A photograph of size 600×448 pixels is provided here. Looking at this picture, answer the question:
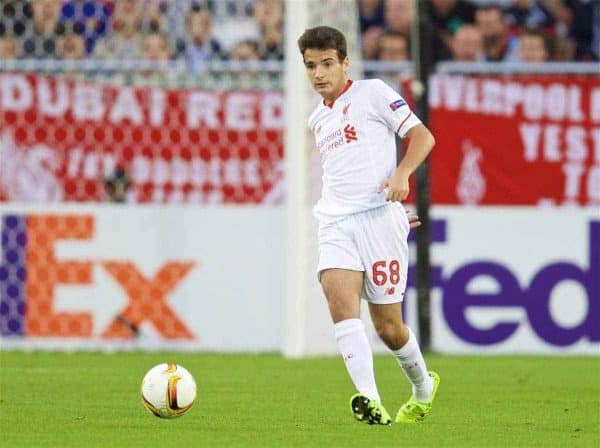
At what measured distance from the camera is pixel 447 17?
14516 millimetres

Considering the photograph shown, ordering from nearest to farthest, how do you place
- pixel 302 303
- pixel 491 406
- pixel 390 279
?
pixel 390 279 → pixel 491 406 → pixel 302 303

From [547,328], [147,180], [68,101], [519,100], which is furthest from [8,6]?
[547,328]

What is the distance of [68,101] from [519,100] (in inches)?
147

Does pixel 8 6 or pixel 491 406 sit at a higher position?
pixel 8 6

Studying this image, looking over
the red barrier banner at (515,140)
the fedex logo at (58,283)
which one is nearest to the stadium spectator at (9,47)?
the fedex logo at (58,283)

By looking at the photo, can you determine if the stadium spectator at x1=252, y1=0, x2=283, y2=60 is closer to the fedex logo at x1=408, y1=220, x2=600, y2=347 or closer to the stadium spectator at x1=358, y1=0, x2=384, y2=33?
the stadium spectator at x1=358, y1=0, x2=384, y2=33

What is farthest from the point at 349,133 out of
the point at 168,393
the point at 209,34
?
the point at 209,34

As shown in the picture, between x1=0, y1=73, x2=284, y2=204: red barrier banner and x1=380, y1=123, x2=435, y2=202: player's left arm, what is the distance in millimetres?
5568

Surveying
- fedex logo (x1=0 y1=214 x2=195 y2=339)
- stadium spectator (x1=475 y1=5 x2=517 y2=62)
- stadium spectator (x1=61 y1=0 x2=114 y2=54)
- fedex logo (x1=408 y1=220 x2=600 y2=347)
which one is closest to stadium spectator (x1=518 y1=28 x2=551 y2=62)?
stadium spectator (x1=475 y1=5 x2=517 y2=62)

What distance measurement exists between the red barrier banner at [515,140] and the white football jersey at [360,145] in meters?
5.46

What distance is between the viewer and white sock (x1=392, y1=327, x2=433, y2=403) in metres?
7.04

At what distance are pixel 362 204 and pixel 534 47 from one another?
7540 millimetres

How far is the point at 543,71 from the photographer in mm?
12883

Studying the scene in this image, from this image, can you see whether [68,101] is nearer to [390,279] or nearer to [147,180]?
[147,180]
